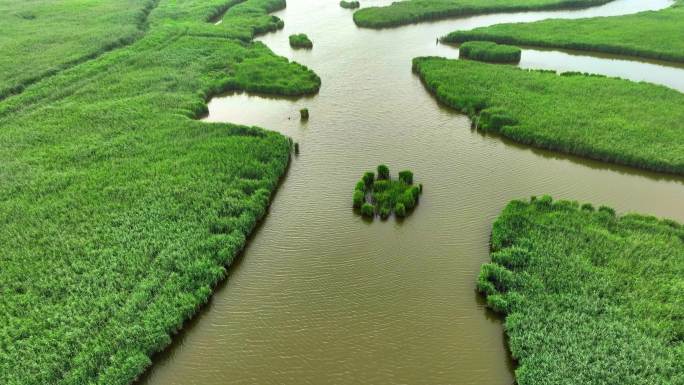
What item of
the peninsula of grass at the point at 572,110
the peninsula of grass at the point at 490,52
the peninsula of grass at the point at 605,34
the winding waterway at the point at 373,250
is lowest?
the winding waterway at the point at 373,250

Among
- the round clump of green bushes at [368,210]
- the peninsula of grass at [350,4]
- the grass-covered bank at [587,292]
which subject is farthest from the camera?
the peninsula of grass at [350,4]

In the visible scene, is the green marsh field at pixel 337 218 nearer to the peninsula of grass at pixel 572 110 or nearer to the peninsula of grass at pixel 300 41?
the peninsula of grass at pixel 572 110

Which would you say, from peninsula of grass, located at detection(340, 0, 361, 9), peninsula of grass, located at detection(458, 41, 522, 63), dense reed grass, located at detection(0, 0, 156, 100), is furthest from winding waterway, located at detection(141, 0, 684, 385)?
peninsula of grass, located at detection(340, 0, 361, 9)

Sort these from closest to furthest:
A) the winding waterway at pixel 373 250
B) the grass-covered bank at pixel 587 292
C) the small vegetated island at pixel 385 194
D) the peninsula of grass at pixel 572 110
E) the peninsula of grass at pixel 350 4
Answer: the grass-covered bank at pixel 587 292 < the winding waterway at pixel 373 250 < the small vegetated island at pixel 385 194 < the peninsula of grass at pixel 572 110 < the peninsula of grass at pixel 350 4

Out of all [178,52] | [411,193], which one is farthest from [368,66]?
[411,193]

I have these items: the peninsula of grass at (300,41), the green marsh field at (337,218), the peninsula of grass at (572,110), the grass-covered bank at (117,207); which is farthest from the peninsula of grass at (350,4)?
the grass-covered bank at (117,207)

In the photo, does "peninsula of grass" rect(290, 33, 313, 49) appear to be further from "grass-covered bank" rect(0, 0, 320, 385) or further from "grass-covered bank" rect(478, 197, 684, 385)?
"grass-covered bank" rect(478, 197, 684, 385)
